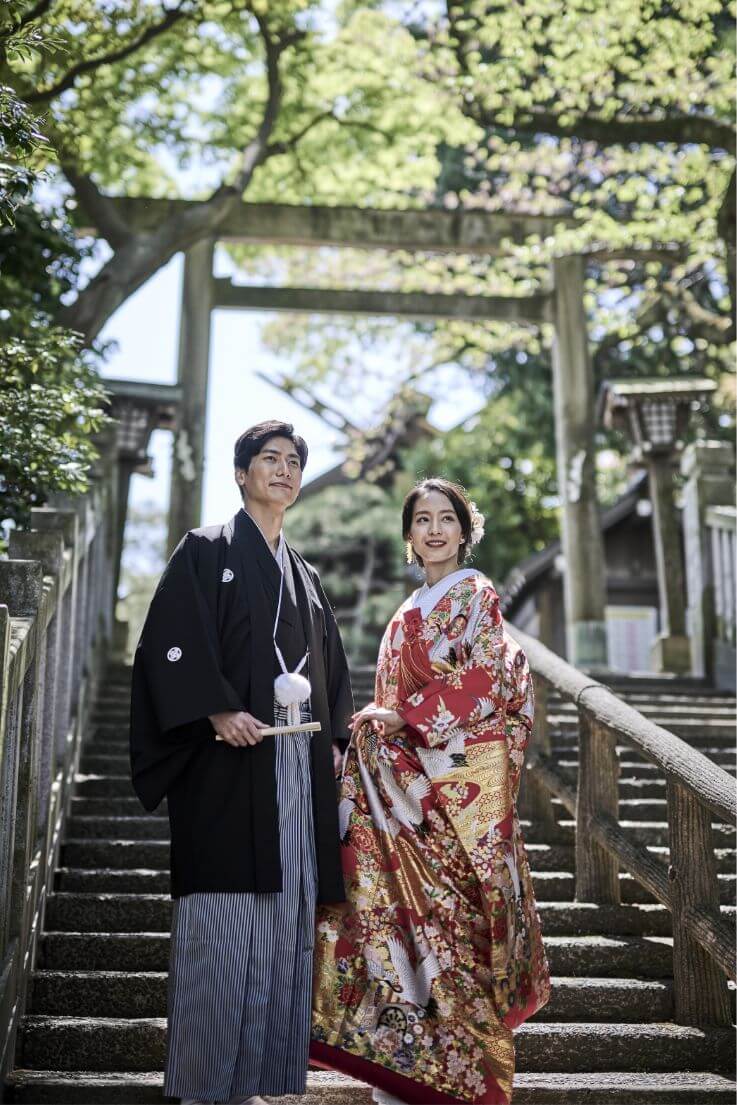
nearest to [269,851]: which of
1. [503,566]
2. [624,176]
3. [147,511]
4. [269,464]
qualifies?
[269,464]

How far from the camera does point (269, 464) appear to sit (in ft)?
13.3

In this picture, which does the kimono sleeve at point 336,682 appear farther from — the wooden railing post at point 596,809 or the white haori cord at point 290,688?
the wooden railing post at point 596,809

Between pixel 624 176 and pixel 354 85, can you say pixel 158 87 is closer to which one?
pixel 354 85

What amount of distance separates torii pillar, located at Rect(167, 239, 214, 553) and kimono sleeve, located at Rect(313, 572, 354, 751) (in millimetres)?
6010

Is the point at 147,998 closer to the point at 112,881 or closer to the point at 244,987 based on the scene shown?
the point at 112,881

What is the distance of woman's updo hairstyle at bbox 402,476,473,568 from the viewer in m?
4.30

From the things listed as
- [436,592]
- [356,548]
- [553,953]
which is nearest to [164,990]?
[553,953]

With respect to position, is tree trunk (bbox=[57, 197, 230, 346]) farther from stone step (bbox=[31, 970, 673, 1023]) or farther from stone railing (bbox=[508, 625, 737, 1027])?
stone step (bbox=[31, 970, 673, 1023])

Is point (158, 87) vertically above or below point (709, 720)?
above

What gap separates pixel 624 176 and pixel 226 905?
1429cm

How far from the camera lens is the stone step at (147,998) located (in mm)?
4477

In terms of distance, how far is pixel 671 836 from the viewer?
15.6 ft

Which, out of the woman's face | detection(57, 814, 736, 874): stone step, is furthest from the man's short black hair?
detection(57, 814, 736, 874): stone step

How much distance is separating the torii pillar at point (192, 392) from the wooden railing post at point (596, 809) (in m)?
5.38
